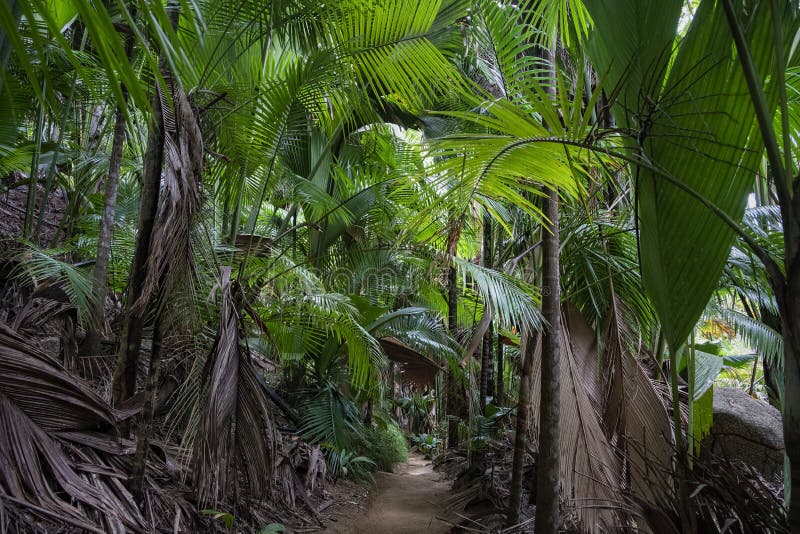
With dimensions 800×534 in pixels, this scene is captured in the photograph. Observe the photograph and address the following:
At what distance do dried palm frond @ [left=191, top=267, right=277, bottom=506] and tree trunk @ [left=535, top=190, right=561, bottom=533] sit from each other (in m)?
1.36

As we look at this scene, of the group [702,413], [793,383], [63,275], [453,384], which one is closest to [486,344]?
[453,384]

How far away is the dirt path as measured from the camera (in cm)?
410

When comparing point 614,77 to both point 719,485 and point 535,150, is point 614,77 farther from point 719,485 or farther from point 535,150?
point 719,485

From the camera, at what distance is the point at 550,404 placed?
2574mm

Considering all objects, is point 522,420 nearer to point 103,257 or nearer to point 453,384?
point 103,257

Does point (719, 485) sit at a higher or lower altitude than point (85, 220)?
lower

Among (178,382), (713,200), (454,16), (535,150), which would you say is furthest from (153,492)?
(454,16)

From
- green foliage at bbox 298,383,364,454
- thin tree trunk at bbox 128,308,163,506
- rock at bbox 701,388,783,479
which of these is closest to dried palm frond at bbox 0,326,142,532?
thin tree trunk at bbox 128,308,163,506

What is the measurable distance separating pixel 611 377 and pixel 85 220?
4.47 metres

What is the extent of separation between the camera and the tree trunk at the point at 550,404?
2502 millimetres

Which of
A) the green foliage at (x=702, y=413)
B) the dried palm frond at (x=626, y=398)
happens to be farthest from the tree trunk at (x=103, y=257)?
the green foliage at (x=702, y=413)

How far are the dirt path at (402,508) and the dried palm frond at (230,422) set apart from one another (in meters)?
1.81

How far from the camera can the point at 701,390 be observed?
1933 mm

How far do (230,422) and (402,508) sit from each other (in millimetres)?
3167
